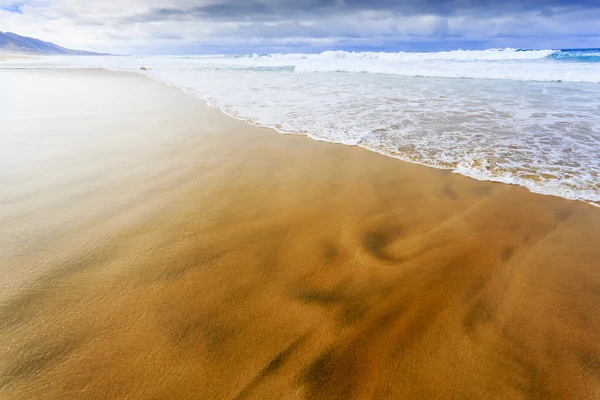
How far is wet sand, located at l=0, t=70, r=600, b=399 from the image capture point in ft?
4.88

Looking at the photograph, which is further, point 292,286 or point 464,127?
point 464,127

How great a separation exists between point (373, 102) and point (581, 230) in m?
6.77

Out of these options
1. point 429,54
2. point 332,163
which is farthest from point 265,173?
point 429,54

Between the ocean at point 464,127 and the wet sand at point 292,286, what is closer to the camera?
the wet sand at point 292,286

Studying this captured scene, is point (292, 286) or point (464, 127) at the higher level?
point (464, 127)

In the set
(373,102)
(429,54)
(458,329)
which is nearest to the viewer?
(458,329)

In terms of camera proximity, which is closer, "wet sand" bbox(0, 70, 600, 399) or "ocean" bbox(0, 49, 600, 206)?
"wet sand" bbox(0, 70, 600, 399)

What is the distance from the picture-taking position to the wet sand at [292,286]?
1486mm

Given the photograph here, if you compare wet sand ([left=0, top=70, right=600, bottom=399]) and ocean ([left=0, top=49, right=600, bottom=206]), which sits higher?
ocean ([left=0, top=49, right=600, bottom=206])

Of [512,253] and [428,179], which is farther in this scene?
[428,179]

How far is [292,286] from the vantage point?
203 centimetres

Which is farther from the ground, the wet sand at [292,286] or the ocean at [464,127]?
the ocean at [464,127]

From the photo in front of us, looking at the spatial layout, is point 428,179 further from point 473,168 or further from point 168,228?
point 168,228

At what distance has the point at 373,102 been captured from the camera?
873 cm
